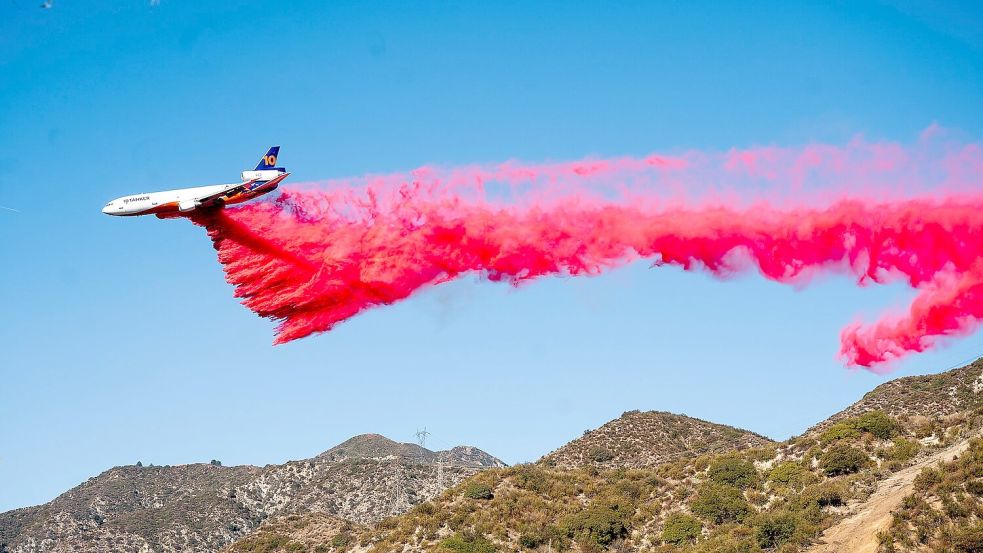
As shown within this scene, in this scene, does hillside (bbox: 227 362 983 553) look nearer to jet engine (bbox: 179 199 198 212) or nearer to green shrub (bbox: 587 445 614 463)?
green shrub (bbox: 587 445 614 463)

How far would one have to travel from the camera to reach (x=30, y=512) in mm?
160000

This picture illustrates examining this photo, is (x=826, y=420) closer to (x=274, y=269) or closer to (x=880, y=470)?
(x=880, y=470)

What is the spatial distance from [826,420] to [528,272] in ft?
152

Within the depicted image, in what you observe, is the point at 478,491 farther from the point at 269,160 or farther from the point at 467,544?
the point at 269,160

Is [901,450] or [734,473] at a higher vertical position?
[734,473]

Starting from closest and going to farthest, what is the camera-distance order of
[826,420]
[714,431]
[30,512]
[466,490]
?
[466,490]
[826,420]
[714,431]
[30,512]

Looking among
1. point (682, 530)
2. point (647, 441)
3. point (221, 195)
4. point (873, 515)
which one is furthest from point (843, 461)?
point (647, 441)

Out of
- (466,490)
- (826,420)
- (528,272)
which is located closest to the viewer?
(528,272)

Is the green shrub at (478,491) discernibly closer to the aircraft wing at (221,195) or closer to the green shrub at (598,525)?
the green shrub at (598,525)

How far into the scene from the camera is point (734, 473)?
7138 cm

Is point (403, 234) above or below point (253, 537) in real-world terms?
A: above

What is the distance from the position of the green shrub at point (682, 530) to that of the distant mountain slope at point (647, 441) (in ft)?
106

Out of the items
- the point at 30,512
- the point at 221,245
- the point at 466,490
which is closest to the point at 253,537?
the point at 466,490

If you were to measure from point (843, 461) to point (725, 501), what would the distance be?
825 cm
